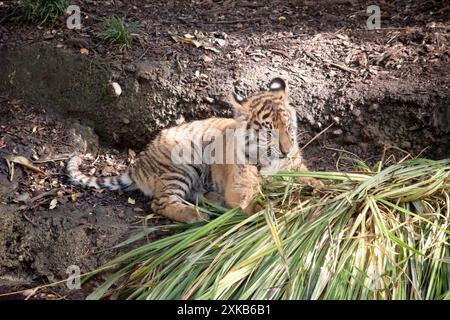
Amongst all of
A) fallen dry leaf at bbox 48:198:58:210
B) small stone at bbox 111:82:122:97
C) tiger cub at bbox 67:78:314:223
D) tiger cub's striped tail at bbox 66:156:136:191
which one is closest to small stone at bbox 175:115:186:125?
tiger cub at bbox 67:78:314:223

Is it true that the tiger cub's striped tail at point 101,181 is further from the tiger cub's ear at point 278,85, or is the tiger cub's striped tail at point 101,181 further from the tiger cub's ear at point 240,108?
the tiger cub's ear at point 278,85

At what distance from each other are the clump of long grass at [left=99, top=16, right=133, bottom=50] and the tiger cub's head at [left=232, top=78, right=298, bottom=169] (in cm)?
202

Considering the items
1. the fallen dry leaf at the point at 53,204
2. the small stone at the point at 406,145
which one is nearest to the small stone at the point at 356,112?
the small stone at the point at 406,145

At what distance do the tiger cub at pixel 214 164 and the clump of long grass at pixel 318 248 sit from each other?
32 centimetres

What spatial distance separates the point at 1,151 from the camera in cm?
664

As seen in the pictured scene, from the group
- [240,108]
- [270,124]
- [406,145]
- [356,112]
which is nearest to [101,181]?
[240,108]

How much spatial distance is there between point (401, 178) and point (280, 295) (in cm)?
137

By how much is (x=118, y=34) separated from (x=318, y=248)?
3.75 metres

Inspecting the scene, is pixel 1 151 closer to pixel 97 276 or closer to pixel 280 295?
pixel 97 276

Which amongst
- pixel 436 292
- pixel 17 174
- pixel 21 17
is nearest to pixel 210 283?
pixel 436 292

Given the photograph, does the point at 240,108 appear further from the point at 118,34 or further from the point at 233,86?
the point at 118,34

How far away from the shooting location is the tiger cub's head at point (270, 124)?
18.3ft

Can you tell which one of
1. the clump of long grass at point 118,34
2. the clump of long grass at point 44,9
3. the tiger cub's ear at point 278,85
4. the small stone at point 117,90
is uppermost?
the clump of long grass at point 44,9

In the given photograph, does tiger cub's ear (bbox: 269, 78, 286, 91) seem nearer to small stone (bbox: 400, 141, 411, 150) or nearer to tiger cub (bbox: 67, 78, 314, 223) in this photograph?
tiger cub (bbox: 67, 78, 314, 223)
